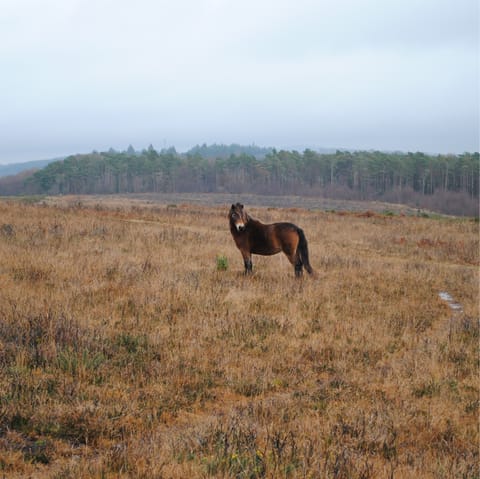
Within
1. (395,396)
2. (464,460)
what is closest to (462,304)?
(395,396)

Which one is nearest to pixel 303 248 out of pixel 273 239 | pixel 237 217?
pixel 273 239

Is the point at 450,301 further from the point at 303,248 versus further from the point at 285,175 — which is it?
the point at 285,175

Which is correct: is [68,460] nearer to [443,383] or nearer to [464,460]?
[464,460]

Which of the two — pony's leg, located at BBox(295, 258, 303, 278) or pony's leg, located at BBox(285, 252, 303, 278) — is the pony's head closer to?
pony's leg, located at BBox(285, 252, 303, 278)

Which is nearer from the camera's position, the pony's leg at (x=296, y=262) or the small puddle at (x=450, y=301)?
the small puddle at (x=450, y=301)

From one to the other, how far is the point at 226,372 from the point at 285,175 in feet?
363

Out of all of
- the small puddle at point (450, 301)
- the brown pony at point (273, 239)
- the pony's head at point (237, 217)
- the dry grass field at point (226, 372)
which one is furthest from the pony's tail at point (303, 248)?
the small puddle at point (450, 301)

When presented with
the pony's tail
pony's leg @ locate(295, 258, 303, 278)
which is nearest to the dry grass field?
pony's leg @ locate(295, 258, 303, 278)

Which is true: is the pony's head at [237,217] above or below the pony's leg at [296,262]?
above

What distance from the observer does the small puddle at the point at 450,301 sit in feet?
41.9

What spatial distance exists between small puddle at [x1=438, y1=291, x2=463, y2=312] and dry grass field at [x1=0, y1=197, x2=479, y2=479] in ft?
0.43

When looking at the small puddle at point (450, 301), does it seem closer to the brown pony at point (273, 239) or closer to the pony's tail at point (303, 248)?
the pony's tail at point (303, 248)

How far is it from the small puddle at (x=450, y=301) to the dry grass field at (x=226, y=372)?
13 cm

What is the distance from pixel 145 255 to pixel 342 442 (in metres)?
11.7
